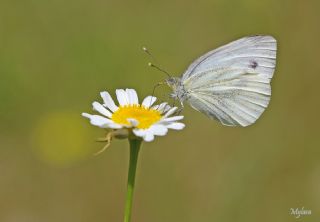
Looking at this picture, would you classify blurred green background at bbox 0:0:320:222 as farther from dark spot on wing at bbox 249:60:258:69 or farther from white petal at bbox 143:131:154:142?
white petal at bbox 143:131:154:142

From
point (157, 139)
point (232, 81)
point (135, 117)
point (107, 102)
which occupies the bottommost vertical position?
point (135, 117)

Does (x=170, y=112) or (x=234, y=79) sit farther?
(x=234, y=79)

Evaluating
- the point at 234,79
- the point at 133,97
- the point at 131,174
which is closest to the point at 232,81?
the point at 234,79

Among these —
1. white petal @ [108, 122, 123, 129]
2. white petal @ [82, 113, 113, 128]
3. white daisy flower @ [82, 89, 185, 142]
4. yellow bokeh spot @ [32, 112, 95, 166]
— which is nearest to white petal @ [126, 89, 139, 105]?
white daisy flower @ [82, 89, 185, 142]

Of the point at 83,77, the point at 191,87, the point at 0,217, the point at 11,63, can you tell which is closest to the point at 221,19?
the point at 83,77

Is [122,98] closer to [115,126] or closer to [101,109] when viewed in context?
[101,109]

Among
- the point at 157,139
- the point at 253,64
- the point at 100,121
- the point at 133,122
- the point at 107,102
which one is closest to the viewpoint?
the point at 133,122

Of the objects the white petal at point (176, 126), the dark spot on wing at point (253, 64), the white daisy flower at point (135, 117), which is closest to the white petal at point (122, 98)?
the white daisy flower at point (135, 117)

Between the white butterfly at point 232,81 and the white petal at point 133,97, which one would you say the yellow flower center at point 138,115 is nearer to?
the white petal at point 133,97
